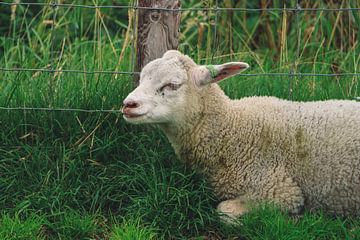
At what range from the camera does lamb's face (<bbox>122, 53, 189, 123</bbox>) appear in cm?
496

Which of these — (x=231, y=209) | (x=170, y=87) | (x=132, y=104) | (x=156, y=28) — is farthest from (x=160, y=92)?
(x=231, y=209)

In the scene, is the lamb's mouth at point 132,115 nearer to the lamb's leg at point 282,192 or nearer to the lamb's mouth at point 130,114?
the lamb's mouth at point 130,114

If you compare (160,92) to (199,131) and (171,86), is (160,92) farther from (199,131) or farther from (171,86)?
(199,131)

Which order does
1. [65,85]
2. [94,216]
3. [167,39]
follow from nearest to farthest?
1. [94,216]
2. [167,39]
3. [65,85]

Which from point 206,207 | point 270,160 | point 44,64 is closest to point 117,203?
point 206,207

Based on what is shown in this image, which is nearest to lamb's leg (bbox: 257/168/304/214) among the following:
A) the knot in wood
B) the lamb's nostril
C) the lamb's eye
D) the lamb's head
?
the lamb's head

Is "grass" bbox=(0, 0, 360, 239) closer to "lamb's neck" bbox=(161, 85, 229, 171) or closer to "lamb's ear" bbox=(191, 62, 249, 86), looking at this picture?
"lamb's neck" bbox=(161, 85, 229, 171)

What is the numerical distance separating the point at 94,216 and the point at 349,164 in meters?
1.56

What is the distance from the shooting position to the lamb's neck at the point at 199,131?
526cm

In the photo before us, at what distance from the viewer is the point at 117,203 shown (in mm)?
5172

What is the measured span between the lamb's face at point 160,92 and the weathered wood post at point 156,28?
0.34 meters

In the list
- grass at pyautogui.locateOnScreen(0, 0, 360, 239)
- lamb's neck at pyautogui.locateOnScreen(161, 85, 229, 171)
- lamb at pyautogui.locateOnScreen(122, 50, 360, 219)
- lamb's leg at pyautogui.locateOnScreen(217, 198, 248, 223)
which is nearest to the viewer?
grass at pyautogui.locateOnScreen(0, 0, 360, 239)

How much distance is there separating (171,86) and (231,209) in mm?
832

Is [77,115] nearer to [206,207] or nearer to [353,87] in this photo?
[206,207]
